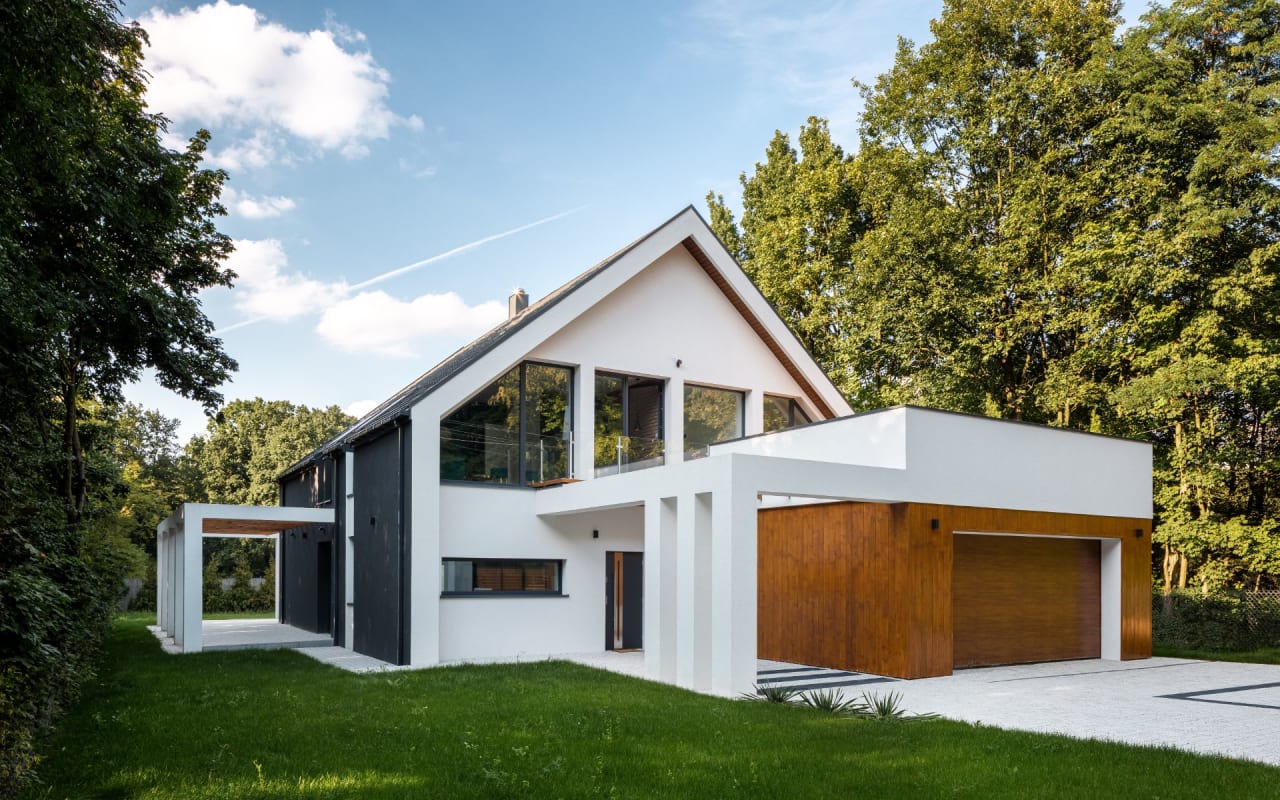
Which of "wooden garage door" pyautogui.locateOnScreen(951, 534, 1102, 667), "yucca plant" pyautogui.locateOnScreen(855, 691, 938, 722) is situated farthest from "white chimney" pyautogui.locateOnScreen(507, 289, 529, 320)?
"yucca plant" pyautogui.locateOnScreen(855, 691, 938, 722)

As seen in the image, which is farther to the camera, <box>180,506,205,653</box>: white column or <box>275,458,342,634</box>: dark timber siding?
<box>275,458,342,634</box>: dark timber siding

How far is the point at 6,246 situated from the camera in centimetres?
726

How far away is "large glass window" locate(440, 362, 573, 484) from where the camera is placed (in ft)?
48.2

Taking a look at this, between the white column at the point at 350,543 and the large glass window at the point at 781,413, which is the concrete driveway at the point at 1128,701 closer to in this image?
the large glass window at the point at 781,413

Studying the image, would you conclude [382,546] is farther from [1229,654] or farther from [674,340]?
[1229,654]

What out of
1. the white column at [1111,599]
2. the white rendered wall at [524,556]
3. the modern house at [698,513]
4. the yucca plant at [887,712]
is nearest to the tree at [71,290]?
the modern house at [698,513]

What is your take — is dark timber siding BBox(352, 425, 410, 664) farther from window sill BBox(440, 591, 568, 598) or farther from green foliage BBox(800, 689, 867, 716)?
green foliage BBox(800, 689, 867, 716)

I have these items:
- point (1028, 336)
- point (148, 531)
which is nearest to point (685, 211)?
point (1028, 336)

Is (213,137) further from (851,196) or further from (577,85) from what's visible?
(851,196)

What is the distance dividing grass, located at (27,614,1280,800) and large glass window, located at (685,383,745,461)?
7.69m

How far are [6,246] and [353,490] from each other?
1013 cm

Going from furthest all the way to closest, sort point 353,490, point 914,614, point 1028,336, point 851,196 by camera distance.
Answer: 1. point 851,196
2. point 1028,336
3. point 353,490
4. point 914,614

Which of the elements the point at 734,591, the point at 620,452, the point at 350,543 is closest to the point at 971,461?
the point at 734,591

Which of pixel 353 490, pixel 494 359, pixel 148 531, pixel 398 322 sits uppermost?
pixel 398 322
